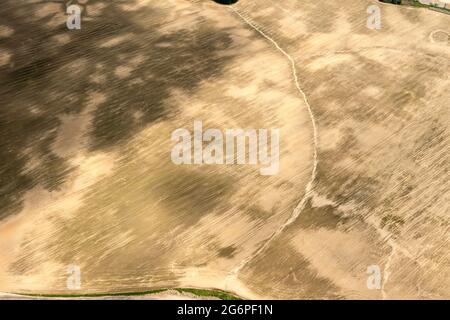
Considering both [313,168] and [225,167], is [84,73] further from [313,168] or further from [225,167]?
[313,168]

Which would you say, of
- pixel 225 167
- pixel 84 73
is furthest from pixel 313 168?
pixel 84 73

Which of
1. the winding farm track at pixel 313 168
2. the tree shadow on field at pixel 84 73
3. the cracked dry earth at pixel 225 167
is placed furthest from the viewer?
the tree shadow on field at pixel 84 73

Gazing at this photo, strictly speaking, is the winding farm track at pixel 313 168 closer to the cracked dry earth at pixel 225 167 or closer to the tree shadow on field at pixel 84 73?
the cracked dry earth at pixel 225 167

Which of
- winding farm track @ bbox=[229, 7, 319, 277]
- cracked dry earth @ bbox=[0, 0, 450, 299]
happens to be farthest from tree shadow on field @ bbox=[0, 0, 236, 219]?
winding farm track @ bbox=[229, 7, 319, 277]

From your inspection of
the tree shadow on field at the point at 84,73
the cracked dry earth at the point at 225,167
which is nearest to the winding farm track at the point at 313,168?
the cracked dry earth at the point at 225,167

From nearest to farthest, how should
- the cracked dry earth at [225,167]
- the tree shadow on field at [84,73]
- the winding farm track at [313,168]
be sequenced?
the cracked dry earth at [225,167], the winding farm track at [313,168], the tree shadow on field at [84,73]
